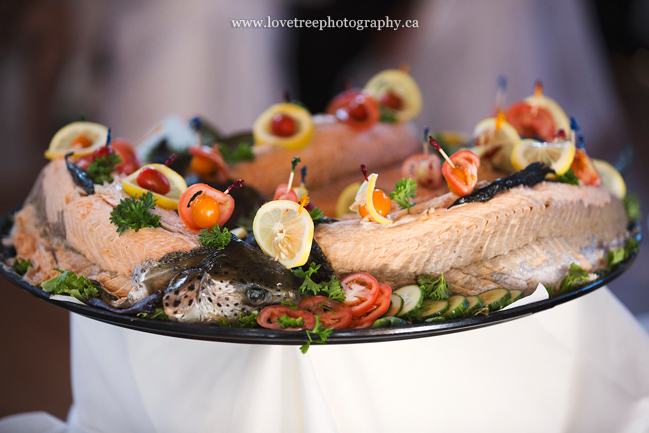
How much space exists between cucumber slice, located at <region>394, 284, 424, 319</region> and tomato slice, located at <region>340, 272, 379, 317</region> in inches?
6.3

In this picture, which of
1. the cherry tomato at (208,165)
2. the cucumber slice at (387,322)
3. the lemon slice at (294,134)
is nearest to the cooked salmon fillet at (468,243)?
the cucumber slice at (387,322)

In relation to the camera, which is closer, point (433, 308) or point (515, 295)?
point (433, 308)

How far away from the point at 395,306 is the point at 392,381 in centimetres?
39

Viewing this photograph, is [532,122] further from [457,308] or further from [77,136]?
[77,136]

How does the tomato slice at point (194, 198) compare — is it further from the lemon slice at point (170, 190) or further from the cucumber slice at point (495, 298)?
the cucumber slice at point (495, 298)

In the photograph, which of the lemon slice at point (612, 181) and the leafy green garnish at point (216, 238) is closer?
the leafy green garnish at point (216, 238)

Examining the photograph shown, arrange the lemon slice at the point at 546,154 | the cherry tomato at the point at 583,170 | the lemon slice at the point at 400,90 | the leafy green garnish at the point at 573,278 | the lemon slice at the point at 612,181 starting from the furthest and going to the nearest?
the lemon slice at the point at 400,90 < the lemon slice at the point at 612,181 < the cherry tomato at the point at 583,170 < the lemon slice at the point at 546,154 < the leafy green garnish at the point at 573,278

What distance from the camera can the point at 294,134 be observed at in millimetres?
4363

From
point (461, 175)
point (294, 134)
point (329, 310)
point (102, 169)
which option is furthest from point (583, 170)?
point (102, 169)

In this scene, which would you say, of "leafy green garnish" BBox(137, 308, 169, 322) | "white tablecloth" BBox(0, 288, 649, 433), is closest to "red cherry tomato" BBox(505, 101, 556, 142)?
"white tablecloth" BBox(0, 288, 649, 433)

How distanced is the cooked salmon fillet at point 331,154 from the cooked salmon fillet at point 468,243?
156 cm

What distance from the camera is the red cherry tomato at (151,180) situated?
301 centimetres

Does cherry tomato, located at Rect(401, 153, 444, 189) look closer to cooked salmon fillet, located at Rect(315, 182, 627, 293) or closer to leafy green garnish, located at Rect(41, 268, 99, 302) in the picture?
cooked salmon fillet, located at Rect(315, 182, 627, 293)

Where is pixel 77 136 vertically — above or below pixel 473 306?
above
